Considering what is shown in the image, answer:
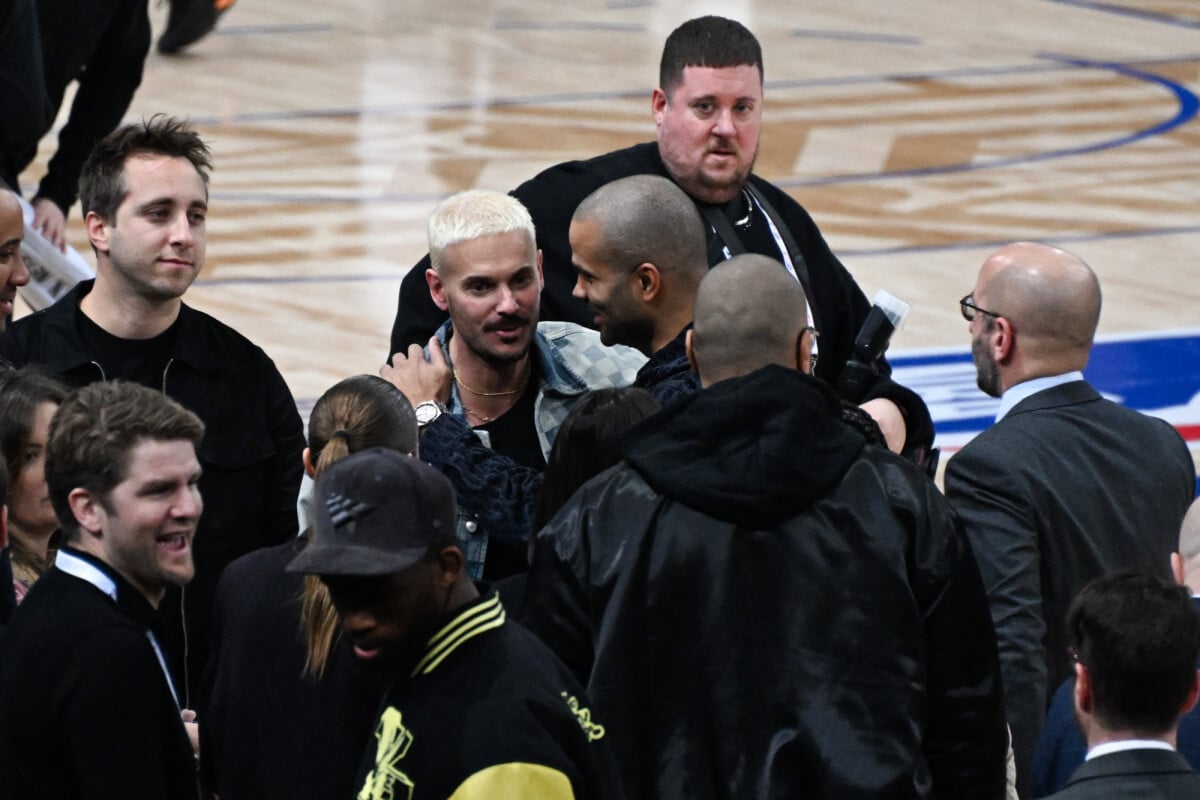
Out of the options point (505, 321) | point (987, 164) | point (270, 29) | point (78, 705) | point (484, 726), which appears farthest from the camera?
point (270, 29)

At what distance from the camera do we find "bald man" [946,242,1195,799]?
3.71 metres

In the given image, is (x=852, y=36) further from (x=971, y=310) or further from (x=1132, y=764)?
(x=1132, y=764)

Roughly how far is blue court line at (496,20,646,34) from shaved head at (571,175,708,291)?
36.9 ft

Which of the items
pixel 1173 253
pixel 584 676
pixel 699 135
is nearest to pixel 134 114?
pixel 1173 253

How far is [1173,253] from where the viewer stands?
962cm

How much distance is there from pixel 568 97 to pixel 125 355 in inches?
353

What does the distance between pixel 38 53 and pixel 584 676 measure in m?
3.51

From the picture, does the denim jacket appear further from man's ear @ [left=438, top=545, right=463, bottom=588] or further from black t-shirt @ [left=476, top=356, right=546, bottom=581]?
man's ear @ [left=438, top=545, right=463, bottom=588]

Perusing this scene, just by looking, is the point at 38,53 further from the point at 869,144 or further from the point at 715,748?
the point at 869,144

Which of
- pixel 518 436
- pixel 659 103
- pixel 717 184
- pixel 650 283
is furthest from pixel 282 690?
pixel 659 103

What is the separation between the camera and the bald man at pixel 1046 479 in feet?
12.2

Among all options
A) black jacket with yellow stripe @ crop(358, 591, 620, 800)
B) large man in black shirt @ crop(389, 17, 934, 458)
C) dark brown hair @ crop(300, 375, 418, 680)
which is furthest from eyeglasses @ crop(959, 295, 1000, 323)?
black jacket with yellow stripe @ crop(358, 591, 620, 800)

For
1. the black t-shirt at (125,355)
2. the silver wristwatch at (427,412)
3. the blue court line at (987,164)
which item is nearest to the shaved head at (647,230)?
the silver wristwatch at (427,412)

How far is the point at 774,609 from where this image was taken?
3.00 metres
